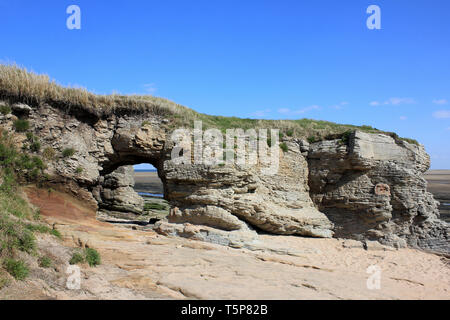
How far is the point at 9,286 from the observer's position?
7.00 metres

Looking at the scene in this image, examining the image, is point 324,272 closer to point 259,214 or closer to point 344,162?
point 259,214

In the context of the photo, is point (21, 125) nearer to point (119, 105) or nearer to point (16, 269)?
point (119, 105)

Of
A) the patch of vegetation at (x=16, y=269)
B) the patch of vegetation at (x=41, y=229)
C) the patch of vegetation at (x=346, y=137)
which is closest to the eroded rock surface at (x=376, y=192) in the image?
the patch of vegetation at (x=346, y=137)

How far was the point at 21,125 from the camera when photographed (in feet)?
45.1

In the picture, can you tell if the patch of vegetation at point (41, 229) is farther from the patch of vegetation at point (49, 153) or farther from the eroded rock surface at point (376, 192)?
the eroded rock surface at point (376, 192)

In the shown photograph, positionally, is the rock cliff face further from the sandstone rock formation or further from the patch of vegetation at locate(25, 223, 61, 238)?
the sandstone rock formation

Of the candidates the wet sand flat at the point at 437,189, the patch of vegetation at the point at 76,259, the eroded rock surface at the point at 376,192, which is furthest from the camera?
the wet sand flat at the point at 437,189

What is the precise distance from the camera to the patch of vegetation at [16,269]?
7.38 metres

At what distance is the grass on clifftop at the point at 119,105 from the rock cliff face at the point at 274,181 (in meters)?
0.37

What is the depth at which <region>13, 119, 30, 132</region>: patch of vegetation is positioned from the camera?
13.7 metres

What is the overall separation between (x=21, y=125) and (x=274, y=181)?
36.0 ft

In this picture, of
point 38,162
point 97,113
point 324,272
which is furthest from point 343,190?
point 38,162

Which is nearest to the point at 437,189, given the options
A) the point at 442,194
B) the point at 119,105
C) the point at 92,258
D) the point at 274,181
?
the point at 442,194

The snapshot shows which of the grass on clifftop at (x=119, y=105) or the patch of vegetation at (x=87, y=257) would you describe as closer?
the patch of vegetation at (x=87, y=257)
